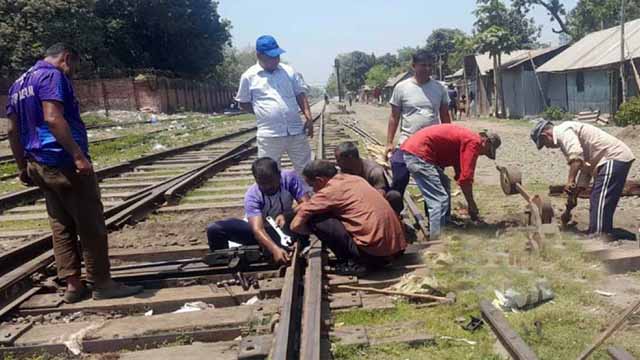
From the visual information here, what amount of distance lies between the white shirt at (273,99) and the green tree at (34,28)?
33477 mm

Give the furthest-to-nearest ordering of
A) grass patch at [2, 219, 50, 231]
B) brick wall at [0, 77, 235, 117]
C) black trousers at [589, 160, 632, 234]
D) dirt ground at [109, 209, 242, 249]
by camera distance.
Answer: brick wall at [0, 77, 235, 117], grass patch at [2, 219, 50, 231], dirt ground at [109, 209, 242, 249], black trousers at [589, 160, 632, 234]

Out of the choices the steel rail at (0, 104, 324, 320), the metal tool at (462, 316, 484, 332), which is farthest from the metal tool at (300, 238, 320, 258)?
the steel rail at (0, 104, 324, 320)

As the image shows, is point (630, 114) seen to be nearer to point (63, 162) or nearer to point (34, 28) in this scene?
point (63, 162)

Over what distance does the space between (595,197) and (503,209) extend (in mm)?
1953

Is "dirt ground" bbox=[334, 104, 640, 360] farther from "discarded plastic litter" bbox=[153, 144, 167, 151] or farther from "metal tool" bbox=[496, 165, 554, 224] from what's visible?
"discarded plastic litter" bbox=[153, 144, 167, 151]

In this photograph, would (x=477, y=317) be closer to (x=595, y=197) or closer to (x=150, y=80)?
(x=595, y=197)

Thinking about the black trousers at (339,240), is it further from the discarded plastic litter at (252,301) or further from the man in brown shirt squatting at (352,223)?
the discarded plastic litter at (252,301)

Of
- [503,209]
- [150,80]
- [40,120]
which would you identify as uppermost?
[150,80]

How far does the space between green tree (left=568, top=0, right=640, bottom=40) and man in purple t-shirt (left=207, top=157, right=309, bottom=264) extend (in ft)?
161

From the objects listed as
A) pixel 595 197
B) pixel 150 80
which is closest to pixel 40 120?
pixel 595 197

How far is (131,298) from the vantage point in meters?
4.29

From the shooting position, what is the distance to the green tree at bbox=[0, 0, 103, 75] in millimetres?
36281

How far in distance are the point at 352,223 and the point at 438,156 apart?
1498 mm

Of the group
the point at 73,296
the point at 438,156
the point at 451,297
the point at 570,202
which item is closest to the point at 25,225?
the point at 73,296
